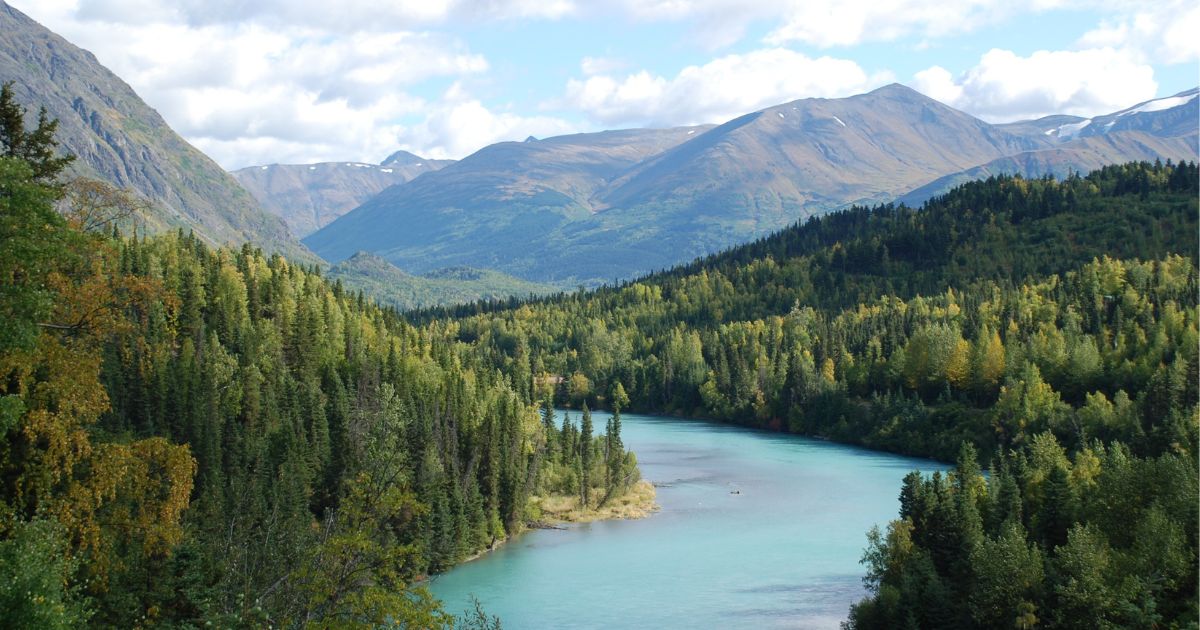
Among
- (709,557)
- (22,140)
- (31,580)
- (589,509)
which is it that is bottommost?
(709,557)

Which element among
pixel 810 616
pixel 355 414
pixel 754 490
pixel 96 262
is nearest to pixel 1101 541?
pixel 810 616

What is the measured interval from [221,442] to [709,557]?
36004mm

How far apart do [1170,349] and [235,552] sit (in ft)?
397

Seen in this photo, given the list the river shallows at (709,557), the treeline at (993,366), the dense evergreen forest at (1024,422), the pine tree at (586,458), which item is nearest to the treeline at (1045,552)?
the dense evergreen forest at (1024,422)

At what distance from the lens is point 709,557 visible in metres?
86.6

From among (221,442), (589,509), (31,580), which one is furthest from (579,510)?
(31,580)

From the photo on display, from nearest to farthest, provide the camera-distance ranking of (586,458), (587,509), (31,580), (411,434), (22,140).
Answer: (31,580) → (22,140) → (411,434) → (587,509) → (586,458)

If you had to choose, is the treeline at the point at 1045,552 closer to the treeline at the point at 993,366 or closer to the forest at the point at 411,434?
the forest at the point at 411,434

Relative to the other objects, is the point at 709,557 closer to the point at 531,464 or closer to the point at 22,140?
the point at 531,464

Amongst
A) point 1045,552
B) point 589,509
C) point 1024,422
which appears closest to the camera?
point 1045,552

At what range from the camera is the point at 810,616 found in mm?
68188

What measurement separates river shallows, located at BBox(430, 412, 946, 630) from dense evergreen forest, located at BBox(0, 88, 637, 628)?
17.5ft

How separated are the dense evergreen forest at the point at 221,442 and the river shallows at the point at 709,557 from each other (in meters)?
5.33

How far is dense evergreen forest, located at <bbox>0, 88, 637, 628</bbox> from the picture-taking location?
87.2ft
